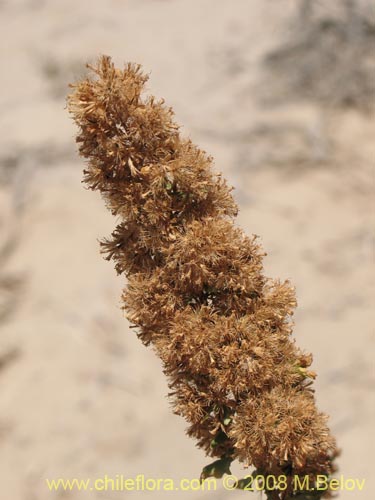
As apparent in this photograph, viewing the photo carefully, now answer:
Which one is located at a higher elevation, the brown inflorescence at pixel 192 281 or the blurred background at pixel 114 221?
the blurred background at pixel 114 221

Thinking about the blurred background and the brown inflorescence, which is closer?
the brown inflorescence

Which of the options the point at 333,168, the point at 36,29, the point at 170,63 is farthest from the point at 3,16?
the point at 333,168

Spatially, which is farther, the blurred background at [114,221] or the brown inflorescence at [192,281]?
the blurred background at [114,221]

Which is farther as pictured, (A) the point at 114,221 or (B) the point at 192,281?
(A) the point at 114,221

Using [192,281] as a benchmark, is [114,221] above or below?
above
